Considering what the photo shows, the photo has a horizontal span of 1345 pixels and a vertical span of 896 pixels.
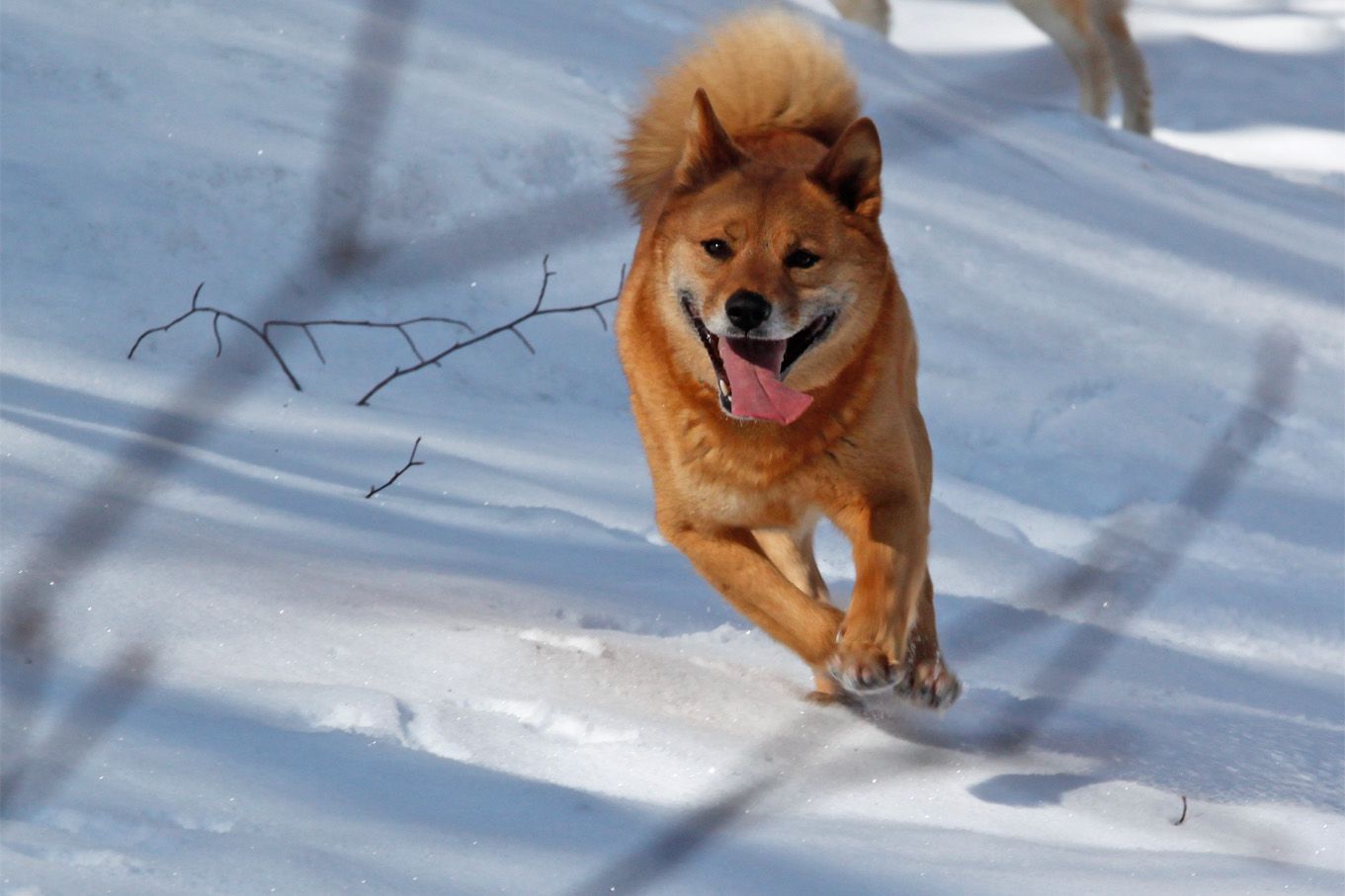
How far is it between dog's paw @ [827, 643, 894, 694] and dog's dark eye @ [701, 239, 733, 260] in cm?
70

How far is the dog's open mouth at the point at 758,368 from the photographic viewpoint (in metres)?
2.86

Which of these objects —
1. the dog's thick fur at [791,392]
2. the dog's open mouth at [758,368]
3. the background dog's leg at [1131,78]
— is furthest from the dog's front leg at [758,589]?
the background dog's leg at [1131,78]

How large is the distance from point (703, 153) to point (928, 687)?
102cm

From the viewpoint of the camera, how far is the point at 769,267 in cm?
289

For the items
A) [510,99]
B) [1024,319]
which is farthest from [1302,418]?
[510,99]

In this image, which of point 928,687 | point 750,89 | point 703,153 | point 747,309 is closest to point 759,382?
point 747,309

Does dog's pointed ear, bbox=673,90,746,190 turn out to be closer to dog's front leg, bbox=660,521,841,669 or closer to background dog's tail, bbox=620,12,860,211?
background dog's tail, bbox=620,12,860,211

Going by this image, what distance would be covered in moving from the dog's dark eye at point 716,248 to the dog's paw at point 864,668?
70 centimetres

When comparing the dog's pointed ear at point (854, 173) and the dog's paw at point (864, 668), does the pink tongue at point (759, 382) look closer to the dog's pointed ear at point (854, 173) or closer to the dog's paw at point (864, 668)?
the dog's pointed ear at point (854, 173)

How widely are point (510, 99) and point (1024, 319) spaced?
6.56ft

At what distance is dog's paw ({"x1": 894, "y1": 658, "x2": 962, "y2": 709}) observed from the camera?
2.88 meters

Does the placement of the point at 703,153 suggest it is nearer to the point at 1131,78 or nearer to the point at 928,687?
the point at 928,687

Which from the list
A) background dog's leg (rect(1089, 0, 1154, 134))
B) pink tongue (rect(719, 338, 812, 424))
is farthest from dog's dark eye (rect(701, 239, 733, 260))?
background dog's leg (rect(1089, 0, 1154, 134))

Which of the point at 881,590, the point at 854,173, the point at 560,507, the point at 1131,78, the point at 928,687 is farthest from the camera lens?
the point at 1131,78
